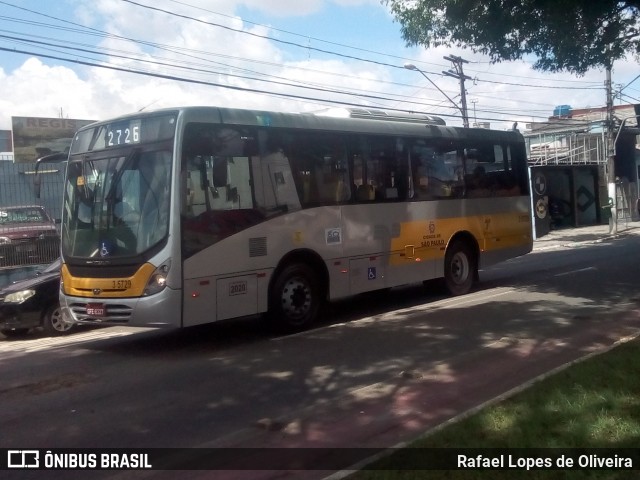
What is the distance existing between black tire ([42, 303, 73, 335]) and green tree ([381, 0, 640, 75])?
8.61m

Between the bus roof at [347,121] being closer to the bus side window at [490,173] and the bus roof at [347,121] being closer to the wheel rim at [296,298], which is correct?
the bus side window at [490,173]

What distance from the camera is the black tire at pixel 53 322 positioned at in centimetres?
1219

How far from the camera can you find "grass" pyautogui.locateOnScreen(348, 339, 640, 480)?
4867 mm

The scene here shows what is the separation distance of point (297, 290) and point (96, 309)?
296cm

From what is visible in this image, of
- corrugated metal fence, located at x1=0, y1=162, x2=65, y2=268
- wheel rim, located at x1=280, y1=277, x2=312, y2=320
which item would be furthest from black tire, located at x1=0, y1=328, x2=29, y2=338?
wheel rim, located at x1=280, y1=277, x2=312, y2=320

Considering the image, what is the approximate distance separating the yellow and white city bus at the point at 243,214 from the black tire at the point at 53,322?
214cm

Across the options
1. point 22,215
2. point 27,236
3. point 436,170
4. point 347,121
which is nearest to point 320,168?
point 347,121

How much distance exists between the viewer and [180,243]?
9414 millimetres

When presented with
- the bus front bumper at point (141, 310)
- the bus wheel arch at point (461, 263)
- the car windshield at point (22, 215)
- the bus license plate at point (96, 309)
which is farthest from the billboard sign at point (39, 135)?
the bus front bumper at point (141, 310)

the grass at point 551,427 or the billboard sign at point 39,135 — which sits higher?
the billboard sign at point 39,135

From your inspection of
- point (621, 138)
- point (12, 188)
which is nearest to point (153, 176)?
point (12, 188)

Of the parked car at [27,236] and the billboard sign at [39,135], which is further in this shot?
the billboard sign at [39,135]

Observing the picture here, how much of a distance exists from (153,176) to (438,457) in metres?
5.88

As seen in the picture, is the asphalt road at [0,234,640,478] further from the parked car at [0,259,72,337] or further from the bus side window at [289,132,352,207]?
the bus side window at [289,132,352,207]
